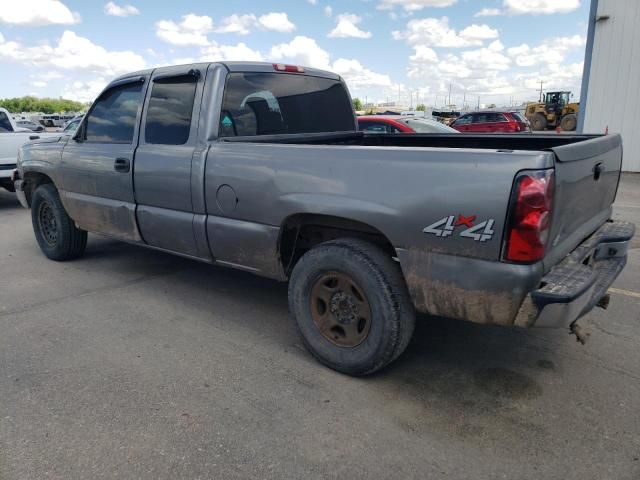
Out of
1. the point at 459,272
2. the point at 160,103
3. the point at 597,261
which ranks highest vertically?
the point at 160,103

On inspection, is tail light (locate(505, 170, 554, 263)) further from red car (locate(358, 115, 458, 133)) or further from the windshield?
the windshield

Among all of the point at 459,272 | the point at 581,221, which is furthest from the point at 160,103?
the point at 581,221

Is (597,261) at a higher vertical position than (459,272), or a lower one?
lower

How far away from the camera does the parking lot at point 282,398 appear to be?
7.93ft

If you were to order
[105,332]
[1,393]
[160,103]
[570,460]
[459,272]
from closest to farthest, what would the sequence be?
[570,460] → [459,272] → [1,393] → [105,332] → [160,103]

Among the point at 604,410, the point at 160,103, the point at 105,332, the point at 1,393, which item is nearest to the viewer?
the point at 604,410

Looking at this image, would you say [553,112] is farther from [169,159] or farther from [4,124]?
[169,159]

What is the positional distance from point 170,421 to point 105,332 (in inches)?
54.7

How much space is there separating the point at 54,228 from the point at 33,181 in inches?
23.7

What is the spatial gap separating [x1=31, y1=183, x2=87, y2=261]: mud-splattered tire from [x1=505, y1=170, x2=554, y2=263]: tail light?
467 centimetres

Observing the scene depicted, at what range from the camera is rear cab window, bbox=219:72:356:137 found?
3.88 m

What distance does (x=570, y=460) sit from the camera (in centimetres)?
240

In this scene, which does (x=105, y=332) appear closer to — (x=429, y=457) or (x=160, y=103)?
(x=160, y=103)

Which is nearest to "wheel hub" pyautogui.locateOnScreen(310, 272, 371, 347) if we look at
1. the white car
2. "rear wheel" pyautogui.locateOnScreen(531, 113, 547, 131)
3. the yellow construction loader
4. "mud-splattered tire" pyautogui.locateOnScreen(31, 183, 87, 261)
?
"mud-splattered tire" pyautogui.locateOnScreen(31, 183, 87, 261)
